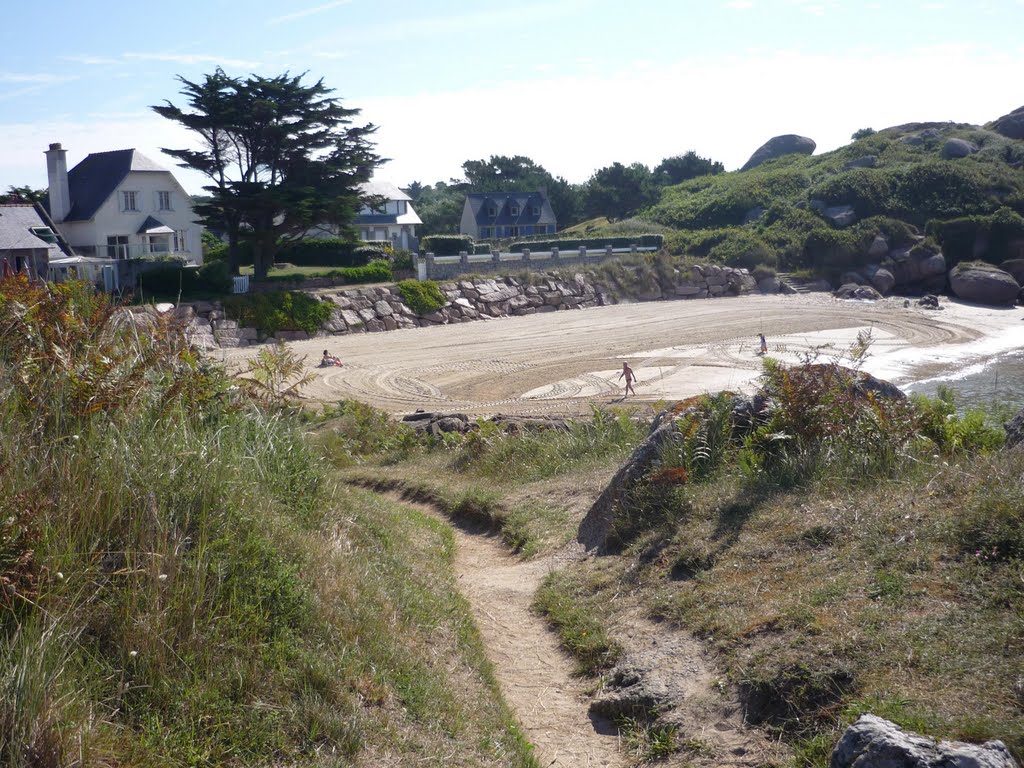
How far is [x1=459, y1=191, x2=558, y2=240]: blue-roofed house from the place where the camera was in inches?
2867

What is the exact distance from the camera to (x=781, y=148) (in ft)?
310

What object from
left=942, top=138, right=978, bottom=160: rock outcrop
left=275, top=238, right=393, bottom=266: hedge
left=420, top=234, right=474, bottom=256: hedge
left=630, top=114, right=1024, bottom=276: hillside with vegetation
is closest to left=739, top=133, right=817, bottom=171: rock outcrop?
left=630, top=114, right=1024, bottom=276: hillside with vegetation

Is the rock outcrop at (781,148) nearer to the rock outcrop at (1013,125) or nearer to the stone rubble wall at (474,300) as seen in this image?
the rock outcrop at (1013,125)

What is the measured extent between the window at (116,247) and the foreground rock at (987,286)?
4041 cm

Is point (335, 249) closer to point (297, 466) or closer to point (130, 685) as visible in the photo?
point (297, 466)

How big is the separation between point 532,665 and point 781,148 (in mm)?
96561

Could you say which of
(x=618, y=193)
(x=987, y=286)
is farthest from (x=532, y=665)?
(x=618, y=193)

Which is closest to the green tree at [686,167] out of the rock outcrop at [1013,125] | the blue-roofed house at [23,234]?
the rock outcrop at [1013,125]

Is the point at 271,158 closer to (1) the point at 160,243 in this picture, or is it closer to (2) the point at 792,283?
(1) the point at 160,243

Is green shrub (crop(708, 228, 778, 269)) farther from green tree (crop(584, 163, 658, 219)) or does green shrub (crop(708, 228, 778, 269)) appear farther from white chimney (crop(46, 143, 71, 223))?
white chimney (crop(46, 143, 71, 223))

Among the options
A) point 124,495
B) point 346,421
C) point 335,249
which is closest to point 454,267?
point 335,249

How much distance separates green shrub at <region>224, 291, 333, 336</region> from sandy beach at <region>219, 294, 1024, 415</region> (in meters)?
1.31

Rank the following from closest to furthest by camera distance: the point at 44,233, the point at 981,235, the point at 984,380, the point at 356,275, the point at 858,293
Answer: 1. the point at 984,380
2. the point at 44,233
3. the point at 356,275
4. the point at 858,293
5. the point at 981,235

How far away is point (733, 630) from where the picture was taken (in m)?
5.25
